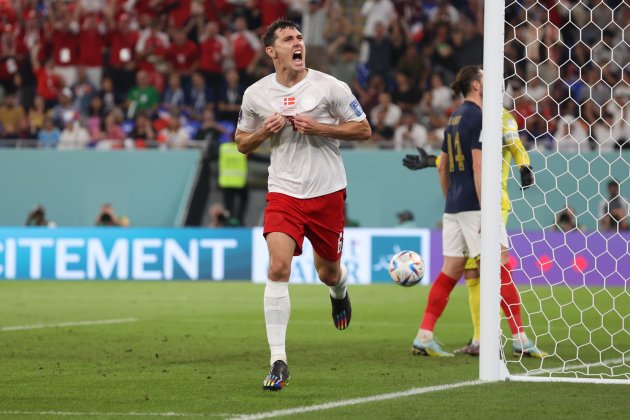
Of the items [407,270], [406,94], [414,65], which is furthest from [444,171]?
[414,65]

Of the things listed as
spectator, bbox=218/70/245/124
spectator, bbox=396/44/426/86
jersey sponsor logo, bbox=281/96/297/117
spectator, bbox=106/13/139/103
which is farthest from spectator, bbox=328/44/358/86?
jersey sponsor logo, bbox=281/96/297/117

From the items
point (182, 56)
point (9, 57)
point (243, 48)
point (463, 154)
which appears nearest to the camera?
point (463, 154)

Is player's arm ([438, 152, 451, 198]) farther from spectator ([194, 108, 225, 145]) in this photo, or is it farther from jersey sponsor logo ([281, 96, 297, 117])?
spectator ([194, 108, 225, 145])

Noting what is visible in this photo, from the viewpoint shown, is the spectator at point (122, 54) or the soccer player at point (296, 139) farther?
the spectator at point (122, 54)

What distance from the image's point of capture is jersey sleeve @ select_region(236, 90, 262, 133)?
7.75m

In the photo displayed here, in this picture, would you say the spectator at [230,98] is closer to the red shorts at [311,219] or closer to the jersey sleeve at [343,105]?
the red shorts at [311,219]

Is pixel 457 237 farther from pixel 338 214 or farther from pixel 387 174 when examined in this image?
pixel 387 174

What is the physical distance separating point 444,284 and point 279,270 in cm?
273

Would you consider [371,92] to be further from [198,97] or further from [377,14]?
[198,97]

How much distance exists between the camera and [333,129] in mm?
7508

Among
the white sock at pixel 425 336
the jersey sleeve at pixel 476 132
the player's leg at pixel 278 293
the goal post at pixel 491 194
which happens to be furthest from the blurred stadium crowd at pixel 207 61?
the player's leg at pixel 278 293

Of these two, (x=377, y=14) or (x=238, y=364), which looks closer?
(x=238, y=364)

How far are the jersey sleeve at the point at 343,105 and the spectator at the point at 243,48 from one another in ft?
49.7

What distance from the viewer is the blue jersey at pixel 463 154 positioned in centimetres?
941
